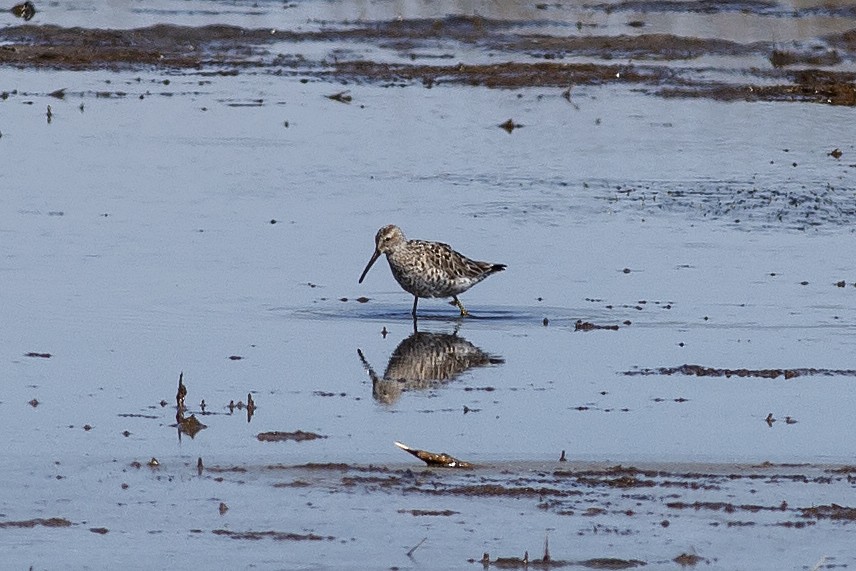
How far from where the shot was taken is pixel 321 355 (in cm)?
1352

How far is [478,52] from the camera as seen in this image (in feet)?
110

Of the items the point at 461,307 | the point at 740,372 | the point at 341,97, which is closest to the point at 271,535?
the point at 740,372

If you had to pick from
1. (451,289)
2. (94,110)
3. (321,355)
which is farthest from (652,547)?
(94,110)

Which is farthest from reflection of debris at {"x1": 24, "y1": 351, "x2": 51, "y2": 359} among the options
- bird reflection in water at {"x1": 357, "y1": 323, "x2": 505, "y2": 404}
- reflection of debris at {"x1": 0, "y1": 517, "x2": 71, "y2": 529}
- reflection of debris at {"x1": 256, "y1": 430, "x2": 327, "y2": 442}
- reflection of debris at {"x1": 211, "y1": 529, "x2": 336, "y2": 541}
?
reflection of debris at {"x1": 211, "y1": 529, "x2": 336, "y2": 541}

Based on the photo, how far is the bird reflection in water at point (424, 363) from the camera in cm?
1267

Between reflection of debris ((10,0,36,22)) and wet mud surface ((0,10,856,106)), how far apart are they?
4.69ft

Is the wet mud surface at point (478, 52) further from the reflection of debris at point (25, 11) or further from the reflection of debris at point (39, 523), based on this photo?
the reflection of debris at point (39, 523)

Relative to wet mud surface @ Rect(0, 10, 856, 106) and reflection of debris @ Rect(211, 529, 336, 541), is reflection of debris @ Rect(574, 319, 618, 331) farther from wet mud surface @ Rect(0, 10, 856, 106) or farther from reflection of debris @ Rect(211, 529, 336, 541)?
wet mud surface @ Rect(0, 10, 856, 106)

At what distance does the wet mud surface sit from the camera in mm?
29953

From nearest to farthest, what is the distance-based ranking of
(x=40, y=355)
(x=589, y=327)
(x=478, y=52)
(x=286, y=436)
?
(x=286, y=436)
(x=40, y=355)
(x=589, y=327)
(x=478, y=52)

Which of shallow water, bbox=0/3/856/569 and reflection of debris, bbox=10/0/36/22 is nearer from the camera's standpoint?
shallow water, bbox=0/3/856/569

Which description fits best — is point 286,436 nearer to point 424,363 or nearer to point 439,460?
point 439,460

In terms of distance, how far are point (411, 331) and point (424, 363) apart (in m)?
1.33

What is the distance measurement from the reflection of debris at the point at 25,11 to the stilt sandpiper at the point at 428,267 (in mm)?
20911
